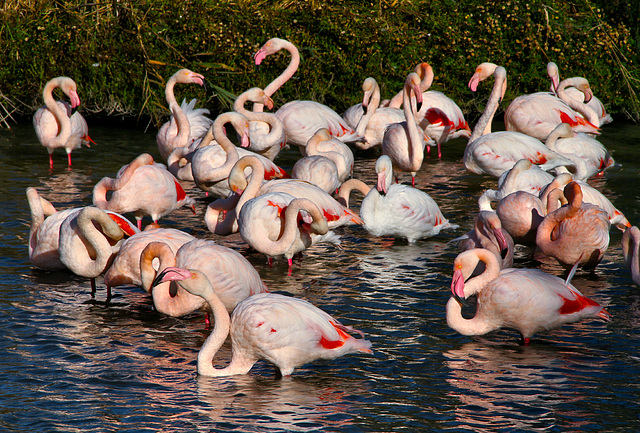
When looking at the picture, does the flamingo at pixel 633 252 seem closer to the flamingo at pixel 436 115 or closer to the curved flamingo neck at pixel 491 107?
the curved flamingo neck at pixel 491 107

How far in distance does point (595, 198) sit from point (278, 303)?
398cm

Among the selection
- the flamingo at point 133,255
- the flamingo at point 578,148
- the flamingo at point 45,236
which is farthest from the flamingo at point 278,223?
the flamingo at point 578,148

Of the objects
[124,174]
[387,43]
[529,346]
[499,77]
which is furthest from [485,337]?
[387,43]

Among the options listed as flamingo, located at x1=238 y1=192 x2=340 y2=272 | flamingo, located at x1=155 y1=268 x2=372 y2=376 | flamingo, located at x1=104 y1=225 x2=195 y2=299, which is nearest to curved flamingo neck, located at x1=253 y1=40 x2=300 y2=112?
flamingo, located at x1=238 y1=192 x2=340 y2=272

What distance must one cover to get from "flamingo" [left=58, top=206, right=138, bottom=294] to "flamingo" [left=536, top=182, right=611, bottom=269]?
137 inches

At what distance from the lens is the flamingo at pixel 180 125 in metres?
9.96

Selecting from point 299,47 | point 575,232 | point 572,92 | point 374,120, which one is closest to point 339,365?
point 575,232

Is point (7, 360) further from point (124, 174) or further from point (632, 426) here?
point (632, 426)

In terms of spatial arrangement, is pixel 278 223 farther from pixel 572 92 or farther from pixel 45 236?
pixel 572 92

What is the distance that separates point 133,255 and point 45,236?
1.16 m

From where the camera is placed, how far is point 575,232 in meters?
6.39

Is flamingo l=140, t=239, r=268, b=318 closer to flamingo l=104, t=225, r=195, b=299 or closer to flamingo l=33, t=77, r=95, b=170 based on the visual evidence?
flamingo l=104, t=225, r=195, b=299

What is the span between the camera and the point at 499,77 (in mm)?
10492

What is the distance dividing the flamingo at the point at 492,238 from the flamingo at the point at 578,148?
2.98 meters
